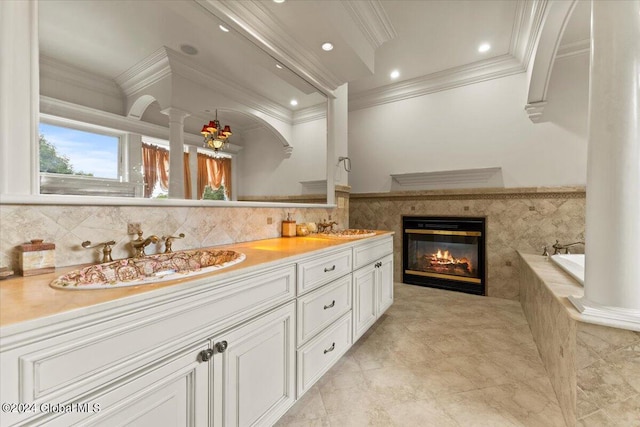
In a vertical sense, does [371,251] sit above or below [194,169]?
below

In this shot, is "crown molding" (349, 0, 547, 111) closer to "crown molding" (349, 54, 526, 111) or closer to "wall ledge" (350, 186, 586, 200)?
"crown molding" (349, 54, 526, 111)

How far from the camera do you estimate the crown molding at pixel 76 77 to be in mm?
1002

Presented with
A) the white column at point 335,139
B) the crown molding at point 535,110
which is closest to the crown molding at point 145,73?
the white column at point 335,139

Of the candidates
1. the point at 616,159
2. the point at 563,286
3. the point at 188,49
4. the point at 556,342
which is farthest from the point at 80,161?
the point at 563,286

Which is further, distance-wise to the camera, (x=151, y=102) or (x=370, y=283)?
(x=370, y=283)

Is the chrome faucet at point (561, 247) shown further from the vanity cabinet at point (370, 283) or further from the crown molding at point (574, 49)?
the crown molding at point (574, 49)

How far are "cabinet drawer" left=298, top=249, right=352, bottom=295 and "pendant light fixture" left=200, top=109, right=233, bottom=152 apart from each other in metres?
0.93

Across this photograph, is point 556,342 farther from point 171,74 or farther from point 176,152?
point 171,74

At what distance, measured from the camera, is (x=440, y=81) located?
360 centimetres

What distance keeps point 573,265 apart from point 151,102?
325 centimetres

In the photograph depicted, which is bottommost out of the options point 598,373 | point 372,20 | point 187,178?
point 598,373

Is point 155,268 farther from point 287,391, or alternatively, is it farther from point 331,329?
point 331,329

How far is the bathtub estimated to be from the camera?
1847 mm

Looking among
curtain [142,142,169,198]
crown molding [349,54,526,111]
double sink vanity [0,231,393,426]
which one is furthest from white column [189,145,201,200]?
crown molding [349,54,526,111]
